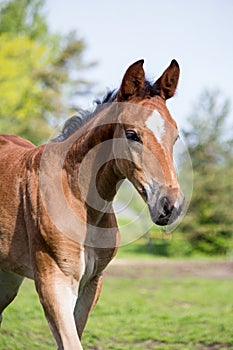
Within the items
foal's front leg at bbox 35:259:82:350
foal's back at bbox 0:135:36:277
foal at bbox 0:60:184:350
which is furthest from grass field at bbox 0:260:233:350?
foal's front leg at bbox 35:259:82:350

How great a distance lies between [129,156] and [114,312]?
21.3 ft

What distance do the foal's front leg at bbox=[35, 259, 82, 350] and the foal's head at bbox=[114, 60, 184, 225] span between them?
82cm

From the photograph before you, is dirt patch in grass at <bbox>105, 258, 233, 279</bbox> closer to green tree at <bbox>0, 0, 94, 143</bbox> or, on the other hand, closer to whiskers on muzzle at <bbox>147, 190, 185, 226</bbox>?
green tree at <bbox>0, 0, 94, 143</bbox>

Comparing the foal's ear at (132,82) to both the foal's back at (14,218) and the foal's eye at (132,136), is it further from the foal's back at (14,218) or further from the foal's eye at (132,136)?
the foal's back at (14,218)

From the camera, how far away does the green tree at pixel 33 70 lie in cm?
2881

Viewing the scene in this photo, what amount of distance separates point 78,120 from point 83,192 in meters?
0.67

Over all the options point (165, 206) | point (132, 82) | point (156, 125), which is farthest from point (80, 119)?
point (165, 206)

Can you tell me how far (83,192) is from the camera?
4281 millimetres

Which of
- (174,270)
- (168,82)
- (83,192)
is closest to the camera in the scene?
(168,82)

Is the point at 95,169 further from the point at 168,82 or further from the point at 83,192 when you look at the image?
the point at 168,82

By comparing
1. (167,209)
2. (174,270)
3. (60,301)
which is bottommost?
(174,270)

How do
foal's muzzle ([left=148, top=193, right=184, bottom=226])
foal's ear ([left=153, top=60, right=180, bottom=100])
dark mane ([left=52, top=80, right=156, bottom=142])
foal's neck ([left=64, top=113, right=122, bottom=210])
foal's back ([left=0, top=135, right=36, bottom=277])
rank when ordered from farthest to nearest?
foal's back ([left=0, top=135, right=36, bottom=277]) < dark mane ([left=52, top=80, right=156, bottom=142]) < foal's neck ([left=64, top=113, right=122, bottom=210]) < foal's ear ([left=153, top=60, right=180, bottom=100]) < foal's muzzle ([left=148, top=193, right=184, bottom=226])

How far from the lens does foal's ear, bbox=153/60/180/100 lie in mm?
4066

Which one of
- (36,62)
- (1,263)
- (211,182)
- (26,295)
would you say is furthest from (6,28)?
(1,263)
